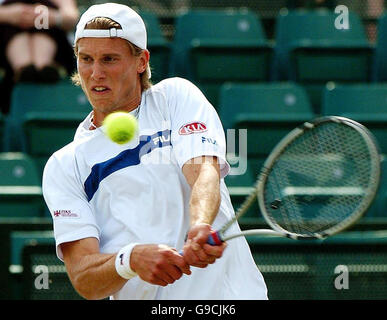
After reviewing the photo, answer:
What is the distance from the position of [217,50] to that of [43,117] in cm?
140

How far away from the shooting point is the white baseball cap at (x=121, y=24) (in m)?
3.27

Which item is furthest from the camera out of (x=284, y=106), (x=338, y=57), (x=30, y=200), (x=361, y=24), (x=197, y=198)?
(x=361, y=24)

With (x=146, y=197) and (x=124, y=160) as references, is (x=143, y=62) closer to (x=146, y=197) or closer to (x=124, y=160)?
(x=124, y=160)

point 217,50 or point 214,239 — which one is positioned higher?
point 217,50

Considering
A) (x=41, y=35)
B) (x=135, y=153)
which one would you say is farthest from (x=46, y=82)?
(x=135, y=153)

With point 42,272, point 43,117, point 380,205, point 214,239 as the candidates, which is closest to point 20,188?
point 43,117

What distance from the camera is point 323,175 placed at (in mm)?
3900

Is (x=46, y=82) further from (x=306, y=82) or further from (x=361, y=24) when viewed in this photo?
(x=361, y=24)

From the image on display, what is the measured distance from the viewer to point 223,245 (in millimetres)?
2871

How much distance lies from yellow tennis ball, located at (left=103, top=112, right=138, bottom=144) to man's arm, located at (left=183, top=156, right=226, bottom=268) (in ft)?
0.74

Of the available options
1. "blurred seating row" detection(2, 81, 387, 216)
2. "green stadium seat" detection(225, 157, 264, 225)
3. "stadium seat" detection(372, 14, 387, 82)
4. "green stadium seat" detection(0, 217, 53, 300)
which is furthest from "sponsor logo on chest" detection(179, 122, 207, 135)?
"stadium seat" detection(372, 14, 387, 82)

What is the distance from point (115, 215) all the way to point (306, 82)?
375cm

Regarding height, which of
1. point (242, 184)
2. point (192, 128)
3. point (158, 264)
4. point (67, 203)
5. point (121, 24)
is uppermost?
point (121, 24)
